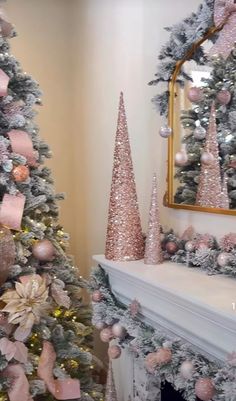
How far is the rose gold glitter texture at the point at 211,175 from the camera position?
163 cm

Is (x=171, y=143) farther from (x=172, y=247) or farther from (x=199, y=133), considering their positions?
(x=172, y=247)

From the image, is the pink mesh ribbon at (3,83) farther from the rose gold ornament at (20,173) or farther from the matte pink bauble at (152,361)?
the matte pink bauble at (152,361)

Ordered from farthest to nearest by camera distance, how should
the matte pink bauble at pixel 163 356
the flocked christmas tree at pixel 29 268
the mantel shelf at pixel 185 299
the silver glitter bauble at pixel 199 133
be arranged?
the flocked christmas tree at pixel 29 268
the silver glitter bauble at pixel 199 133
the matte pink bauble at pixel 163 356
the mantel shelf at pixel 185 299

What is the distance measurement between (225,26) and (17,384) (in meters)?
1.52

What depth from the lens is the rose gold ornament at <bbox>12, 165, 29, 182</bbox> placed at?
1.79m

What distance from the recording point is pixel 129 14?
2.21m

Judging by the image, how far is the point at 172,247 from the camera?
5.81 ft

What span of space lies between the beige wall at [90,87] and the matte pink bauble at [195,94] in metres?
0.29

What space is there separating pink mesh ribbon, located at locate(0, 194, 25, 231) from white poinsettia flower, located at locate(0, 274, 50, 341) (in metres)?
0.22

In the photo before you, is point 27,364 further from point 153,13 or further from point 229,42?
point 153,13


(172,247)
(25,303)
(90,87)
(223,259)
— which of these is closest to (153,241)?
(172,247)

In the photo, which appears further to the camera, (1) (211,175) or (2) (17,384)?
(2) (17,384)

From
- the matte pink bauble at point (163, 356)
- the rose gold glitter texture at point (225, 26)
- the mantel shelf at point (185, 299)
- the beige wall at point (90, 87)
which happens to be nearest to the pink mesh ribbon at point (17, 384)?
the mantel shelf at point (185, 299)

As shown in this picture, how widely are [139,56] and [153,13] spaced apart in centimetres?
20
